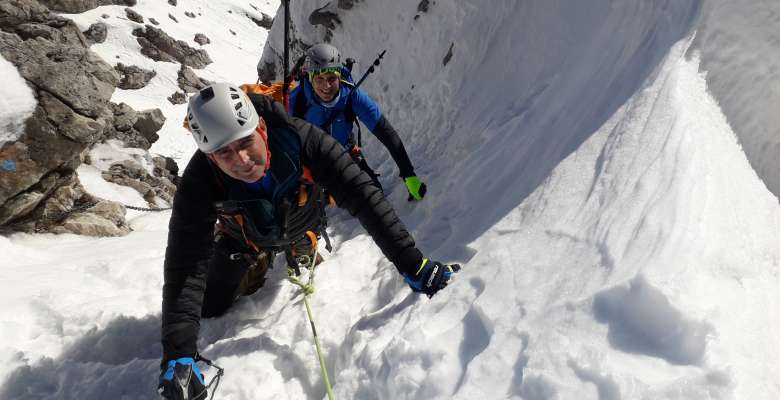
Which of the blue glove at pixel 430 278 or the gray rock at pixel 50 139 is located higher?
the blue glove at pixel 430 278

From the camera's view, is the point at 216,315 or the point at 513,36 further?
the point at 513,36

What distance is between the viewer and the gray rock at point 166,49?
36.6 meters

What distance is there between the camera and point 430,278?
3051 mm

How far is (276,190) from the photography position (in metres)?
3.24

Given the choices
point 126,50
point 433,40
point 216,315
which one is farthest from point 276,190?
point 126,50

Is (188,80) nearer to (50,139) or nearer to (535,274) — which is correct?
(50,139)

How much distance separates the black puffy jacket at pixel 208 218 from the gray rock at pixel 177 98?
3273cm

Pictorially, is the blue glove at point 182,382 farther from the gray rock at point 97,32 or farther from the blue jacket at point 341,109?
the gray rock at point 97,32

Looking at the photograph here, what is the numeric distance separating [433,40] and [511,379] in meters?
6.07

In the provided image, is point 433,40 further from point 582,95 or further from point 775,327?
point 775,327

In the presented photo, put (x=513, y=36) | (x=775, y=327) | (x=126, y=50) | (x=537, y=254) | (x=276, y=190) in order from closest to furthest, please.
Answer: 1. (x=775, y=327)
2. (x=537, y=254)
3. (x=276, y=190)
4. (x=513, y=36)
5. (x=126, y=50)

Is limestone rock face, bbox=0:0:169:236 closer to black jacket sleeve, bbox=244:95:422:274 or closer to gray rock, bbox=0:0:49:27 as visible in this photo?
gray rock, bbox=0:0:49:27

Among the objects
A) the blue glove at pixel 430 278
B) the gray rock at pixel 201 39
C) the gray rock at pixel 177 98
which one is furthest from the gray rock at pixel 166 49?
the blue glove at pixel 430 278

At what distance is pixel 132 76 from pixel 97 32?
20.1 ft
